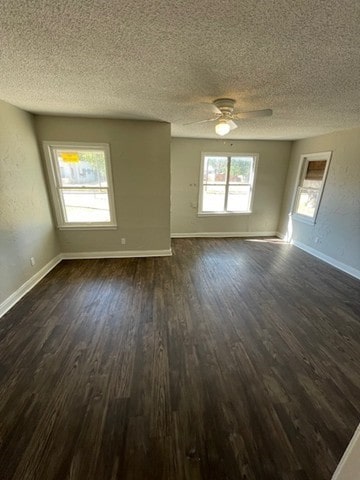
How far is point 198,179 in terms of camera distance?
206 inches

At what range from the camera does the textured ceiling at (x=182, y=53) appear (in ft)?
3.60

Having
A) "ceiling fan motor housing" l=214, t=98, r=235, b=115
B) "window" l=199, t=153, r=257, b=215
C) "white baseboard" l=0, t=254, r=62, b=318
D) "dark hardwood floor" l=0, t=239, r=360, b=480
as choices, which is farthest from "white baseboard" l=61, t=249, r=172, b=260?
"ceiling fan motor housing" l=214, t=98, r=235, b=115

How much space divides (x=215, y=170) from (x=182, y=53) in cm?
396

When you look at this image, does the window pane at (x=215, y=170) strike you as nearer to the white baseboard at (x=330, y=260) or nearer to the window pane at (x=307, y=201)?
the window pane at (x=307, y=201)

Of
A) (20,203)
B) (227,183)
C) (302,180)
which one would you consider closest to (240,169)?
(227,183)

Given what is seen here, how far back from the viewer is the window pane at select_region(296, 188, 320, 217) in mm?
4584

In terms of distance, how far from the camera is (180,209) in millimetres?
5391

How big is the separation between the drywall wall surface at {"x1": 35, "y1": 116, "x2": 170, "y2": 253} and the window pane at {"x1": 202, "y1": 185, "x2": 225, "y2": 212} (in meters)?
1.78

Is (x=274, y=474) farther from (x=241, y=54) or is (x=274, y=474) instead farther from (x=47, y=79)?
(x=47, y=79)

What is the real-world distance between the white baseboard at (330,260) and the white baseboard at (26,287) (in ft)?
17.4

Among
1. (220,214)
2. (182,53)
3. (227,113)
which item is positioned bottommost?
(220,214)

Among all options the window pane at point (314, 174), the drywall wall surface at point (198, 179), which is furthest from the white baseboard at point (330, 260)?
the window pane at point (314, 174)

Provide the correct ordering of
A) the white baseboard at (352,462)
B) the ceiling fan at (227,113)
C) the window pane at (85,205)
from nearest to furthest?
the white baseboard at (352,462) → the ceiling fan at (227,113) → the window pane at (85,205)

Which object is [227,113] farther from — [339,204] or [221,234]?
[221,234]
